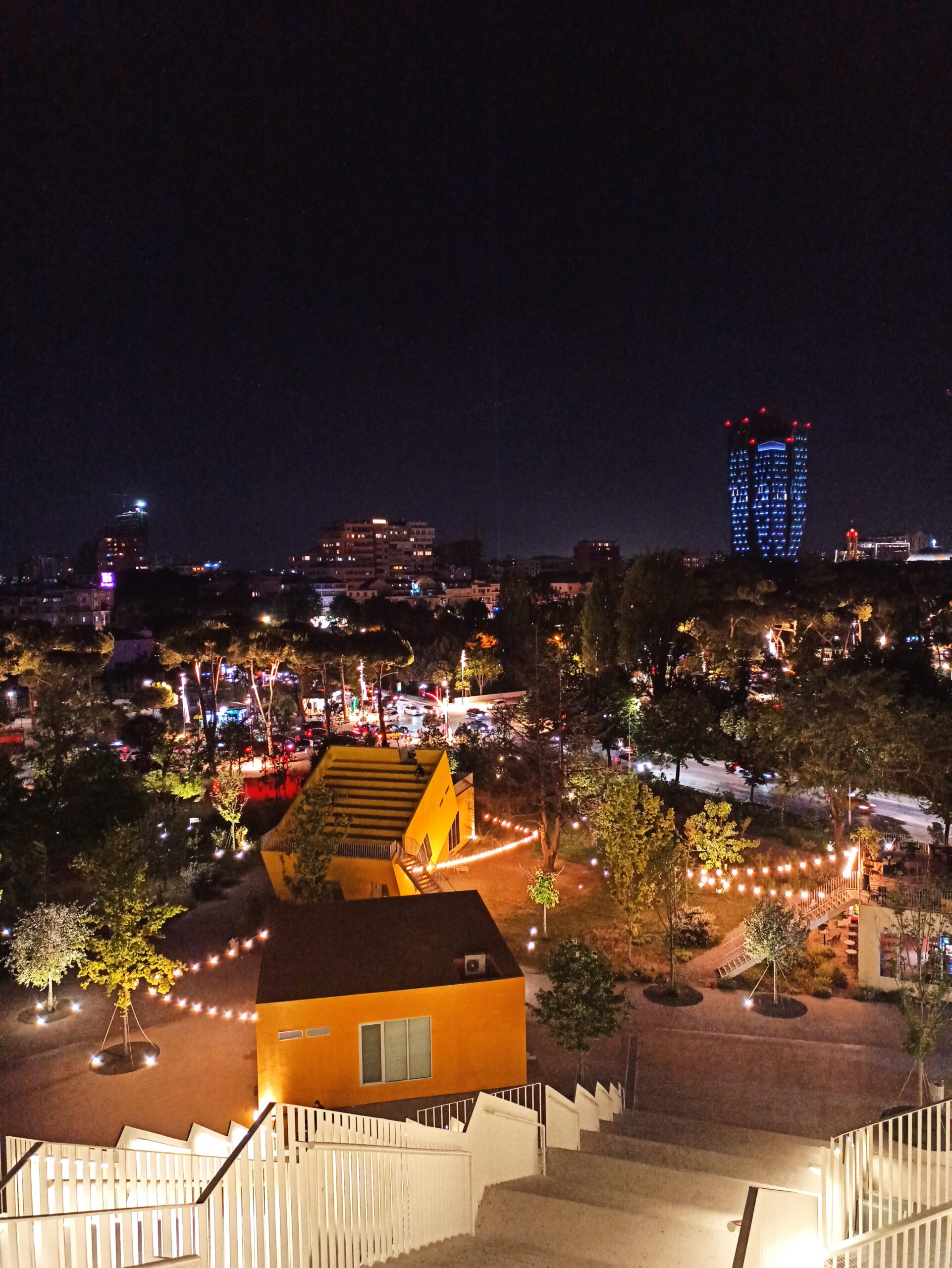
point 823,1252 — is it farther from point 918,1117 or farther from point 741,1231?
point 918,1117

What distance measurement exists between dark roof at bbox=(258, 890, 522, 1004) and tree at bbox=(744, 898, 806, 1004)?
4.80m

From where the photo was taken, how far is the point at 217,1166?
4703 millimetres

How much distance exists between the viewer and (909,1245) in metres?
4.77

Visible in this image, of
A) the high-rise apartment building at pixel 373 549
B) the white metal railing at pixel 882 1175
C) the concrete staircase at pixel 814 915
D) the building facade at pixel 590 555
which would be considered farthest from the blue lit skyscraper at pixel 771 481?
the white metal railing at pixel 882 1175

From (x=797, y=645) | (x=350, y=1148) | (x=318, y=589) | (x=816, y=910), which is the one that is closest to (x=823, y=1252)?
(x=350, y=1148)

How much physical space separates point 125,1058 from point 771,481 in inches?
7787

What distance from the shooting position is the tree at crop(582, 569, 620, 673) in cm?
4341

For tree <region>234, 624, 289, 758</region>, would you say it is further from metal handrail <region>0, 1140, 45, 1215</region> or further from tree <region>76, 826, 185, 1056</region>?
metal handrail <region>0, 1140, 45, 1215</region>

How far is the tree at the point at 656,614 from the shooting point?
39.2m

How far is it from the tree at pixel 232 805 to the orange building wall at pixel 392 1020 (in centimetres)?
1089

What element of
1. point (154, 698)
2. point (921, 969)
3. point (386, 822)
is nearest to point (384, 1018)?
point (921, 969)

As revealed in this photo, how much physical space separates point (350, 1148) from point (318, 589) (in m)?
114

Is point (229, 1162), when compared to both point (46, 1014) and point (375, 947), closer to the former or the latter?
point (375, 947)

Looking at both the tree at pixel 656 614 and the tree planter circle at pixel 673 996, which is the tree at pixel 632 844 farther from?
the tree at pixel 656 614
